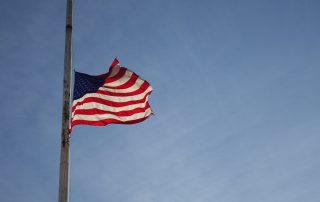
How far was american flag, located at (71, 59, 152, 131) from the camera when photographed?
52.4 feet

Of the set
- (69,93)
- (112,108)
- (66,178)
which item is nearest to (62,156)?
(66,178)

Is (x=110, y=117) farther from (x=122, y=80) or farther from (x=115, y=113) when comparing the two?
(x=122, y=80)

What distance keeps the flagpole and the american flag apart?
1.31 m

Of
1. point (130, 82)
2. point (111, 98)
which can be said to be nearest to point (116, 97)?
point (111, 98)

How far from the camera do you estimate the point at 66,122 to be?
13586 mm

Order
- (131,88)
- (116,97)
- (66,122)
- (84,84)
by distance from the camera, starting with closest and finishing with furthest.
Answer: (66,122) → (84,84) → (116,97) → (131,88)

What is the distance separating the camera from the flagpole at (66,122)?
12.3 meters

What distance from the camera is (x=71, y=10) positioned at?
16.1 m

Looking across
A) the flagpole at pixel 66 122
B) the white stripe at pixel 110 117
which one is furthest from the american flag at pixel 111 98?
the flagpole at pixel 66 122

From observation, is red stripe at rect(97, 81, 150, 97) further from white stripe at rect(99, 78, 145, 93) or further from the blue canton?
the blue canton

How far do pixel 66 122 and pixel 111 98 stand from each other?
3652 mm

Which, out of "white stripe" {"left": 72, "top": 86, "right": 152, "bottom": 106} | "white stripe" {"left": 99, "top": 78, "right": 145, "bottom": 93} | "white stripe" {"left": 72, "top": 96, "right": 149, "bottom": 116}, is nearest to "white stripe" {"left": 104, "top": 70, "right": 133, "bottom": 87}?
"white stripe" {"left": 99, "top": 78, "right": 145, "bottom": 93}

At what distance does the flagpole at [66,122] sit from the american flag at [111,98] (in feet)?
4.29

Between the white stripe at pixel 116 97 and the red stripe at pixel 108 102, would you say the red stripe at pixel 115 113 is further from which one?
the white stripe at pixel 116 97
